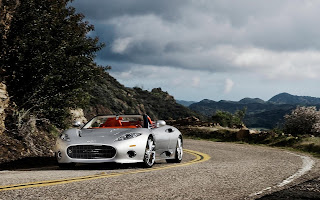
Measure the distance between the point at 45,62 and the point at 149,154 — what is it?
5144mm

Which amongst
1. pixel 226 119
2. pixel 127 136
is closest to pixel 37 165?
pixel 127 136

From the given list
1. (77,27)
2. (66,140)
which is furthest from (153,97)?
(66,140)

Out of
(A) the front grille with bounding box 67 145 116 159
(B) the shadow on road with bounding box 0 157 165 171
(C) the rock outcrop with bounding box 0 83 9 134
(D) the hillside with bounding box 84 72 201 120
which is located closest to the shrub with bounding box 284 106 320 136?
(D) the hillside with bounding box 84 72 201 120

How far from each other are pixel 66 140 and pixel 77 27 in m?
7.38

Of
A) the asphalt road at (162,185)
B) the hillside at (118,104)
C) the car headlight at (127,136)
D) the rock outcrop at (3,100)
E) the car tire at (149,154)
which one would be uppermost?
the hillside at (118,104)

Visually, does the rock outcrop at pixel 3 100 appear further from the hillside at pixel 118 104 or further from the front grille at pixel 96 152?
the front grille at pixel 96 152

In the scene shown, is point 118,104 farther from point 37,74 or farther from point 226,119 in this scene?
point 37,74

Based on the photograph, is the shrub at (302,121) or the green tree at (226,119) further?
the green tree at (226,119)

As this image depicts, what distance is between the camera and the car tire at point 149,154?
9.40m

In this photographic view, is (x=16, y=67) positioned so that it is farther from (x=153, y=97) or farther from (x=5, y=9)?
(x=153, y=97)

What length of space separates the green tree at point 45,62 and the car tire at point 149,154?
14.5 feet

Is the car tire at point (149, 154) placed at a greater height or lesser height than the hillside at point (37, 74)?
lesser

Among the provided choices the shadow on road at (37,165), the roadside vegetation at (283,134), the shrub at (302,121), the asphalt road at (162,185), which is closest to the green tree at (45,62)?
the shadow on road at (37,165)

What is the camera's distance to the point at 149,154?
9.55m
